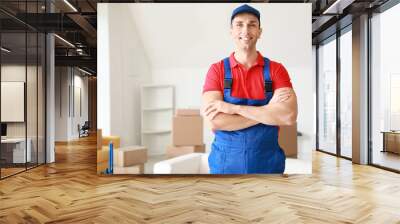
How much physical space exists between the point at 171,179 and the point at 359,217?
2.76 m

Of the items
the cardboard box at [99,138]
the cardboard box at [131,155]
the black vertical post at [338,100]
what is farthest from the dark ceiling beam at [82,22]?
the black vertical post at [338,100]

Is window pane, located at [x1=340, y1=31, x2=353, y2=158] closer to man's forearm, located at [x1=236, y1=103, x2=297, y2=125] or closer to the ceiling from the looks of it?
the ceiling

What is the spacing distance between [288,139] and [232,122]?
2.75 feet

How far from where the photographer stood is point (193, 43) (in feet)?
18.3

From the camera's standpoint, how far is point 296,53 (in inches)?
220

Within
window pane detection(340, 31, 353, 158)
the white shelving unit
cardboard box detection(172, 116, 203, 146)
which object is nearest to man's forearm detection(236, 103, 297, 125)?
cardboard box detection(172, 116, 203, 146)

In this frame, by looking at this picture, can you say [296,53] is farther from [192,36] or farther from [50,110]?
[50,110]

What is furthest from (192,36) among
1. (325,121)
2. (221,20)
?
(325,121)

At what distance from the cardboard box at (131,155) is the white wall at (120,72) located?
3.4 inches

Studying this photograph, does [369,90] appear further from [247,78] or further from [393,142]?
[247,78]

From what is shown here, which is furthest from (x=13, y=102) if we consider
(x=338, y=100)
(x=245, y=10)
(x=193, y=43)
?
(x=338, y=100)

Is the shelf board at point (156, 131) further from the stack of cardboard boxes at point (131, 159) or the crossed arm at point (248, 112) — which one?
the crossed arm at point (248, 112)

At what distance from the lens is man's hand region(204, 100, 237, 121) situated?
525 centimetres

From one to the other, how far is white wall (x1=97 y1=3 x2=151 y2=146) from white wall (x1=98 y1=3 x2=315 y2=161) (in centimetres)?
1
